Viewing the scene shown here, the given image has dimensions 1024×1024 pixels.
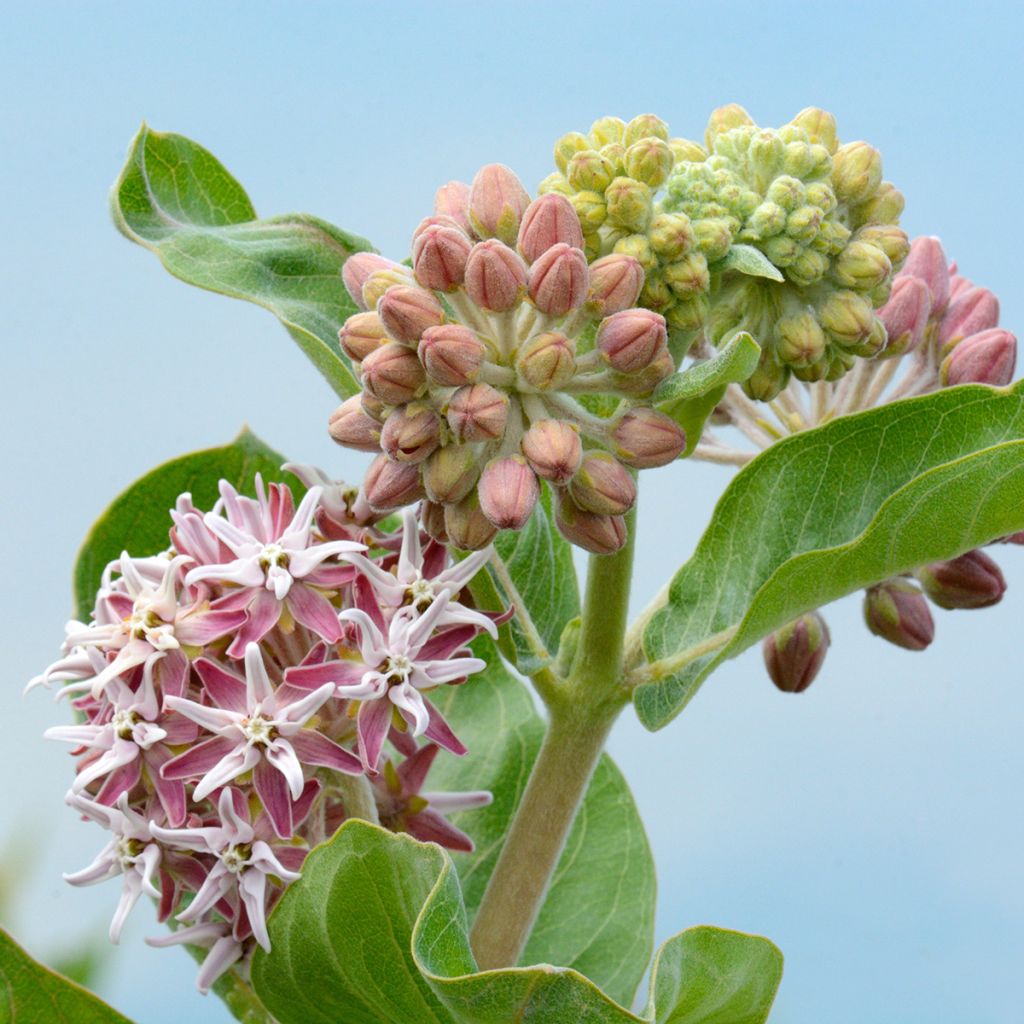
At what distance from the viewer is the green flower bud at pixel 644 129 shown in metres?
1.60

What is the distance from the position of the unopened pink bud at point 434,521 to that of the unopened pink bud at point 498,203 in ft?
0.90

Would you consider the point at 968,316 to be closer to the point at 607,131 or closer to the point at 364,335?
the point at 607,131

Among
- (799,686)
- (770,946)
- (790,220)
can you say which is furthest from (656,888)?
(790,220)

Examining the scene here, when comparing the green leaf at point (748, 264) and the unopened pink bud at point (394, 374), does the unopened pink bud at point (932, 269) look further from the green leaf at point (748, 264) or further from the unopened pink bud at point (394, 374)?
the unopened pink bud at point (394, 374)

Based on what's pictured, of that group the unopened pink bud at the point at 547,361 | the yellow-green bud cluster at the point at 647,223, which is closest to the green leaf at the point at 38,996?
the unopened pink bud at the point at 547,361

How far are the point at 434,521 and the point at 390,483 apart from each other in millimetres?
83

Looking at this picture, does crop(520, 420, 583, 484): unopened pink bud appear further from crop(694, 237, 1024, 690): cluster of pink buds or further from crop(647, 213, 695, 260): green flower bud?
crop(694, 237, 1024, 690): cluster of pink buds

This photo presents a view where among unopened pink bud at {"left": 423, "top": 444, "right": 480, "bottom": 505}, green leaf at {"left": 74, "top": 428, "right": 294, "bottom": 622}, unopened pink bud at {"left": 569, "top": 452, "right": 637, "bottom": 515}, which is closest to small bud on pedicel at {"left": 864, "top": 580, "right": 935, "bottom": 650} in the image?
unopened pink bud at {"left": 569, "top": 452, "right": 637, "bottom": 515}

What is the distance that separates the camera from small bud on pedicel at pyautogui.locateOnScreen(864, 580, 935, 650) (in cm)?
194

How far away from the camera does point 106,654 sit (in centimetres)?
168

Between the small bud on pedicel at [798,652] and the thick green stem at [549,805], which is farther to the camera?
the small bud on pedicel at [798,652]

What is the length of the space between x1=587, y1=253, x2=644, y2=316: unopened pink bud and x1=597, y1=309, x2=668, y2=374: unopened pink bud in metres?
0.01

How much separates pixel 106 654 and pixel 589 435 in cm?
59

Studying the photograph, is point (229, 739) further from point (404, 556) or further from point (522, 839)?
point (522, 839)
